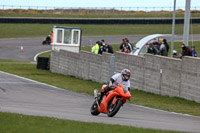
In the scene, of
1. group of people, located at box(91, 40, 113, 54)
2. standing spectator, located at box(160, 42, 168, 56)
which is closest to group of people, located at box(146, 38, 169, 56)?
standing spectator, located at box(160, 42, 168, 56)

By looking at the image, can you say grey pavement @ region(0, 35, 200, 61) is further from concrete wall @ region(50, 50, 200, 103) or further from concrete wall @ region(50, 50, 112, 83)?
concrete wall @ region(50, 50, 200, 103)

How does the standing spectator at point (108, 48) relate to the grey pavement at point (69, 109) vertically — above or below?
above

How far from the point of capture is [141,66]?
23.5 meters

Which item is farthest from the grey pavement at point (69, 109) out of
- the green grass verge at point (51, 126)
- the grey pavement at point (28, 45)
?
the grey pavement at point (28, 45)

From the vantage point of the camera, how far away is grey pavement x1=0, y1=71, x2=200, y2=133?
12398 millimetres

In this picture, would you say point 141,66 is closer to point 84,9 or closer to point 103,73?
point 103,73

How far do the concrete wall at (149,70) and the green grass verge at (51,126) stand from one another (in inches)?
361

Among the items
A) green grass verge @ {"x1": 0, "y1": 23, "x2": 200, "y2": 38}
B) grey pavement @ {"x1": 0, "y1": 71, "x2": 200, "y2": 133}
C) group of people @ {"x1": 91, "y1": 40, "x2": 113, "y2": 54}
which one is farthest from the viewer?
green grass verge @ {"x1": 0, "y1": 23, "x2": 200, "y2": 38}

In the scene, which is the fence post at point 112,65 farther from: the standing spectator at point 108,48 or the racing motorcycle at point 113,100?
the racing motorcycle at point 113,100

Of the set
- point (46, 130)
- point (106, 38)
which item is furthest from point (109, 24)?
point (46, 130)

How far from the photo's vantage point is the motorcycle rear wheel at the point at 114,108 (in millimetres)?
12875

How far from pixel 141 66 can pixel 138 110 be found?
736 cm

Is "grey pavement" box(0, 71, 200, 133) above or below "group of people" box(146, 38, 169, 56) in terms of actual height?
below

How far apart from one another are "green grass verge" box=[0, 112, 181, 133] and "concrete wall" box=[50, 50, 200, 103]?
30.1 ft
